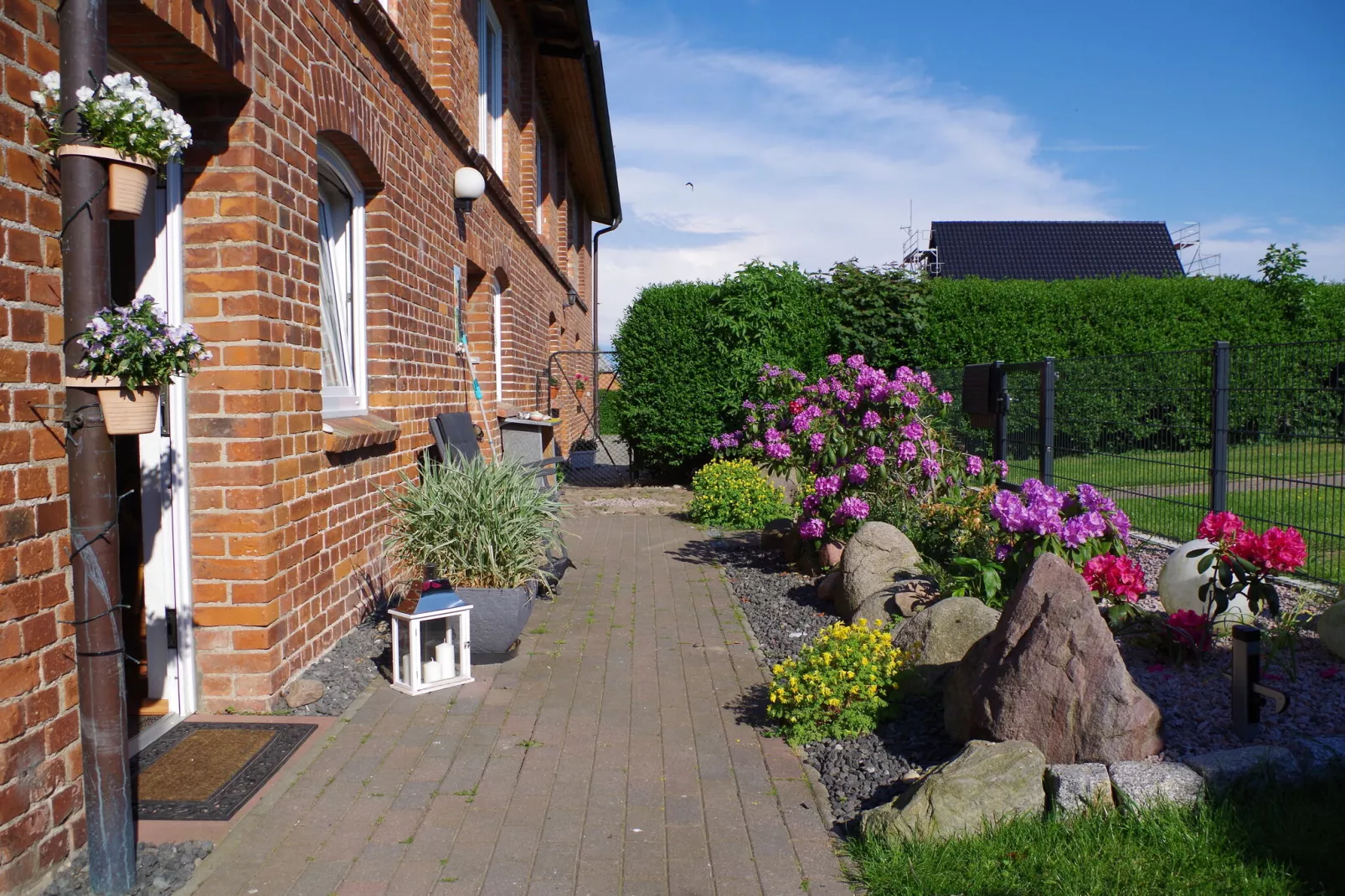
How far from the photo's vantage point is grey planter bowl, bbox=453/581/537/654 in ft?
15.6

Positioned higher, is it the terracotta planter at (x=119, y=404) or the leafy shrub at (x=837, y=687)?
the terracotta planter at (x=119, y=404)

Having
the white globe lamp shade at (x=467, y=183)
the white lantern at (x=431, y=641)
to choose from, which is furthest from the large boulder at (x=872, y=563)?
the white globe lamp shade at (x=467, y=183)

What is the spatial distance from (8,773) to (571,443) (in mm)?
15608

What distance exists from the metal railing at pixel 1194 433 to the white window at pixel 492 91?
5.58 meters

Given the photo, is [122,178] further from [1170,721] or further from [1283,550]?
[1283,550]

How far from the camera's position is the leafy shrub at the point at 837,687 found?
149 inches

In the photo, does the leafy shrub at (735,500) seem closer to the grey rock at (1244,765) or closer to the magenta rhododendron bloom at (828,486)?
the magenta rhododendron bloom at (828,486)

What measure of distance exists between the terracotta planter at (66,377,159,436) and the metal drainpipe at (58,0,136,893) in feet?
0.07

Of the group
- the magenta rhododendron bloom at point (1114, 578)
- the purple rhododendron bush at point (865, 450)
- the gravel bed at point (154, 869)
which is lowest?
the gravel bed at point (154, 869)

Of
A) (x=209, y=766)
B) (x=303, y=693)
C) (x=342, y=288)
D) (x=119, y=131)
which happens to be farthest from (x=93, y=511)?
(x=342, y=288)

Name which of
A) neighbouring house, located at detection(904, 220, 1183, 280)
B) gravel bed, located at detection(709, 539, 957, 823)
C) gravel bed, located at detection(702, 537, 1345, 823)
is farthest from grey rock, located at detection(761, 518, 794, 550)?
neighbouring house, located at detection(904, 220, 1183, 280)

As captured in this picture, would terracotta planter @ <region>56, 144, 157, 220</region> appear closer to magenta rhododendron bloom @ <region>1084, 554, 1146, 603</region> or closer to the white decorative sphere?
magenta rhododendron bloom @ <region>1084, 554, 1146, 603</region>

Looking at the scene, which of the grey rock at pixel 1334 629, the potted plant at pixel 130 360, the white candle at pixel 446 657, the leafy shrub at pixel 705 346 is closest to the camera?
the potted plant at pixel 130 360

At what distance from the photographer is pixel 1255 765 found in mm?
2889
